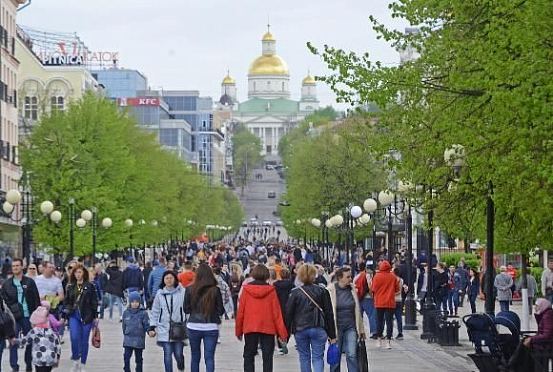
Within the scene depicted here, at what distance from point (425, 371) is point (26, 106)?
246ft

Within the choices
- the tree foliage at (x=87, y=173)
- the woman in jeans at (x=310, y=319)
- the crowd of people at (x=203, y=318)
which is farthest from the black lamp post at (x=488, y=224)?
the tree foliage at (x=87, y=173)

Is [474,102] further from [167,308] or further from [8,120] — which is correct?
[8,120]

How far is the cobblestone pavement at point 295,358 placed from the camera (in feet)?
80.6

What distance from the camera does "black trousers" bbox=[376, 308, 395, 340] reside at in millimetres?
29475

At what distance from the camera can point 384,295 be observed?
30.3 metres

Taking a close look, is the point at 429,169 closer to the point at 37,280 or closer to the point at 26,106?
the point at 37,280

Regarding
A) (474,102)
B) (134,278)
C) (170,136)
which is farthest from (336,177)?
(170,136)

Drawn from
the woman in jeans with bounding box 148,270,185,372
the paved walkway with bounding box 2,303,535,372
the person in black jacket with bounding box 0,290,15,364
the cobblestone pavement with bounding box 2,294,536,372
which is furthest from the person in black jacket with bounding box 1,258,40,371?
the woman in jeans with bounding box 148,270,185,372

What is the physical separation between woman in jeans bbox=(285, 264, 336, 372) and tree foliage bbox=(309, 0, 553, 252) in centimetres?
272

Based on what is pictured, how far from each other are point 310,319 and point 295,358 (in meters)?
7.56

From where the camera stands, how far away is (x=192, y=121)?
196 m

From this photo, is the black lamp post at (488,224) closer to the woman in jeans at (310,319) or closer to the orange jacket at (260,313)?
the woman in jeans at (310,319)

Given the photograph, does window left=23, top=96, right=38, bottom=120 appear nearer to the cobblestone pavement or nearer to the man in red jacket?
the cobblestone pavement

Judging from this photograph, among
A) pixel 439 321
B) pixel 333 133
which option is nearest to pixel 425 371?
pixel 439 321
